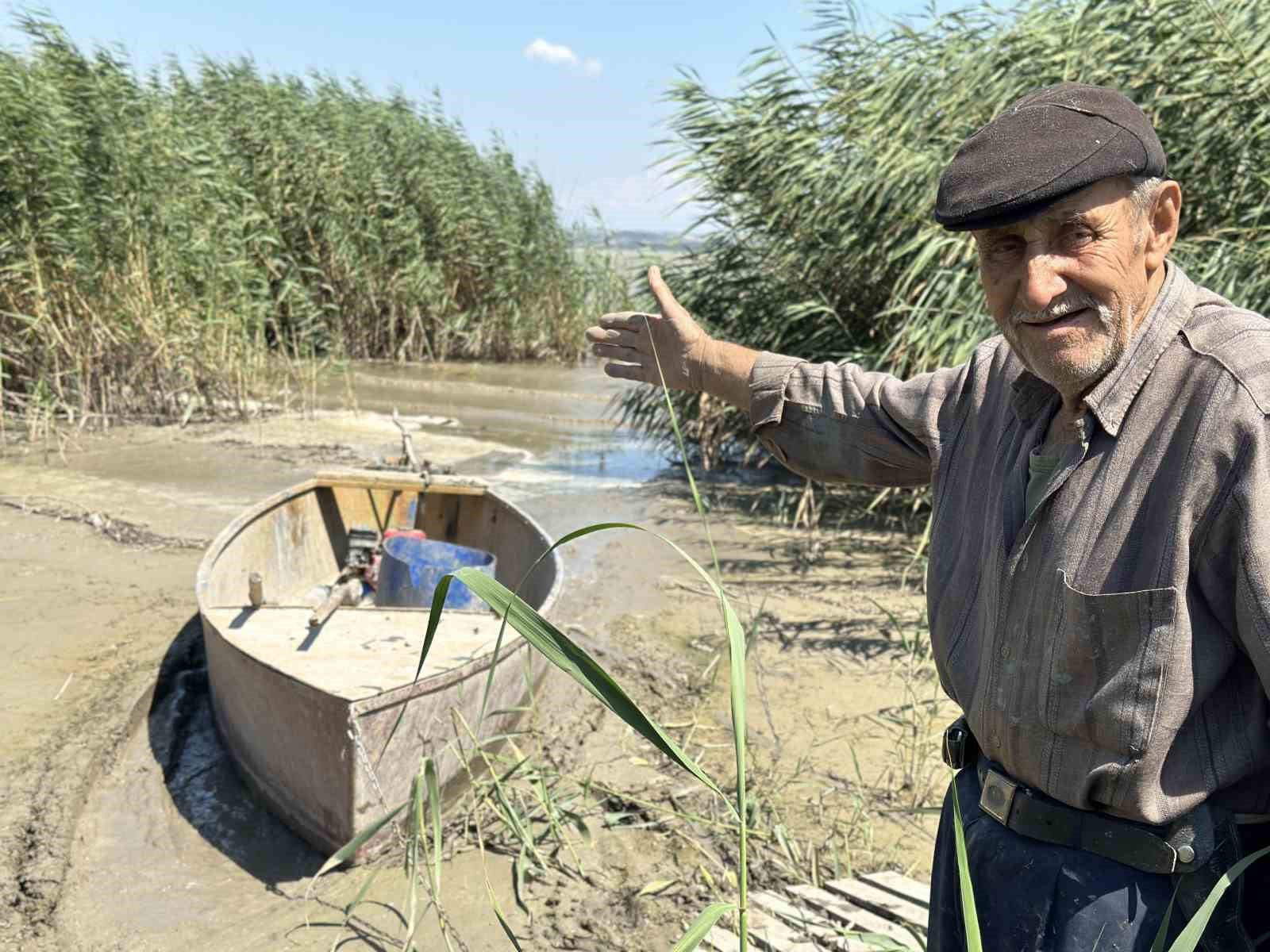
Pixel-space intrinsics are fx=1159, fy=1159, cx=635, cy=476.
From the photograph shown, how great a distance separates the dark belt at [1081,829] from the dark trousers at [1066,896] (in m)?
0.01

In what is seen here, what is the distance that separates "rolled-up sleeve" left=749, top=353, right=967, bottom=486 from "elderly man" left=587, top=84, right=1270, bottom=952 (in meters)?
0.23

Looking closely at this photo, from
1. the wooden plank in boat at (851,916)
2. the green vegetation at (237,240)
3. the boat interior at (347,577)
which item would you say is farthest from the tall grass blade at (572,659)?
the green vegetation at (237,240)

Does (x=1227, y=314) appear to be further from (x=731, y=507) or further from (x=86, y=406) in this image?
(x=86, y=406)

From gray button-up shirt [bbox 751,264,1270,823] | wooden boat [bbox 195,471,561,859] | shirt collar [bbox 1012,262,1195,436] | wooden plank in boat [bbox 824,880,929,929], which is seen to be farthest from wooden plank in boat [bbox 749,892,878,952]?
shirt collar [bbox 1012,262,1195,436]

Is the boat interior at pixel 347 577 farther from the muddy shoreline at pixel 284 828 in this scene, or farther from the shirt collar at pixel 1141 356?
the shirt collar at pixel 1141 356

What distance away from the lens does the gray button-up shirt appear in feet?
4.30

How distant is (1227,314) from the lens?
4.55 ft

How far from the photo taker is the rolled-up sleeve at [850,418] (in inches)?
71.6

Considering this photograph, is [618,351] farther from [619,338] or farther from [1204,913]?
[1204,913]

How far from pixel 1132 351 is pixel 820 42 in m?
7.00

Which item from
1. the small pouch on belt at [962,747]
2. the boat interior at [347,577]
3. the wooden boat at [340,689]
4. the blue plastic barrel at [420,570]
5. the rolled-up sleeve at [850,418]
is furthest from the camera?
the blue plastic barrel at [420,570]

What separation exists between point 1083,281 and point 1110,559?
341mm

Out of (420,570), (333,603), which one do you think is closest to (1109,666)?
(333,603)

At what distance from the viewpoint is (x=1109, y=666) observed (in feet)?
4.60
